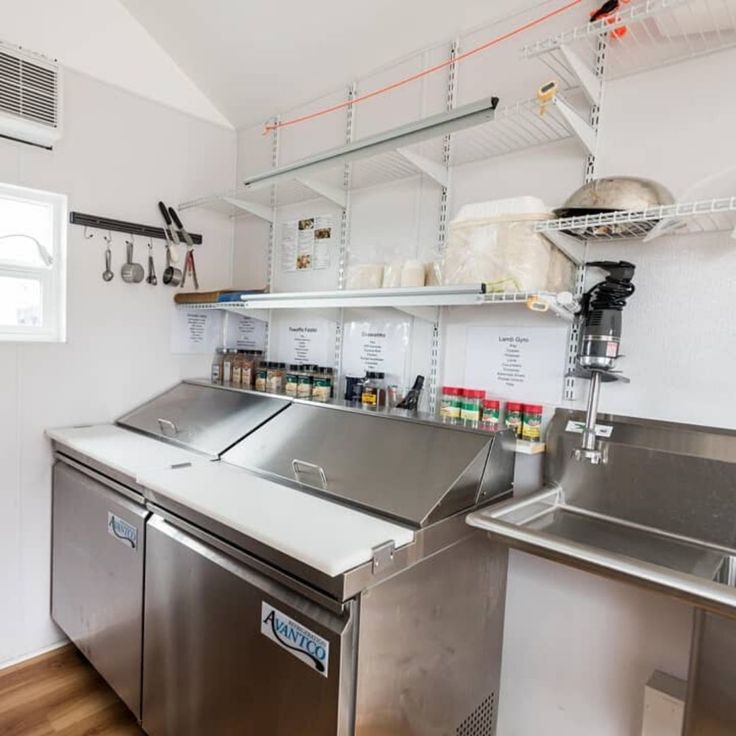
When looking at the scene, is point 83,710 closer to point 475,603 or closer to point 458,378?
point 475,603

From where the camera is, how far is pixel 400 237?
205cm

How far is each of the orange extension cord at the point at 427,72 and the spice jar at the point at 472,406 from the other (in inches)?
46.9

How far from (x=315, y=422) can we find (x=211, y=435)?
479 millimetres

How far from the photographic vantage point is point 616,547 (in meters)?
1.30

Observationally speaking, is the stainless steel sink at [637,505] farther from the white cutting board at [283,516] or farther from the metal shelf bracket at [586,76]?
the metal shelf bracket at [586,76]

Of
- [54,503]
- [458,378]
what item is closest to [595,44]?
[458,378]

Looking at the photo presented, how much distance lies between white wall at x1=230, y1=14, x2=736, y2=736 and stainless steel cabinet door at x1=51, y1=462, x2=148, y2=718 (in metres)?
1.25

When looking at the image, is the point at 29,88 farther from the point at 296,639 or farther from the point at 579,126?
the point at 296,639

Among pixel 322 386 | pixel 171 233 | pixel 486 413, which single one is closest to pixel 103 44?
pixel 171 233

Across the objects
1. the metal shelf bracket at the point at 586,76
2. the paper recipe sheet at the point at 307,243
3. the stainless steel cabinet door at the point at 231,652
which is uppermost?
the metal shelf bracket at the point at 586,76

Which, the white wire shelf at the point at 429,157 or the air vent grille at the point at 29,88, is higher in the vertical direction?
the air vent grille at the point at 29,88

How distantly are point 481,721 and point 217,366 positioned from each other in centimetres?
194

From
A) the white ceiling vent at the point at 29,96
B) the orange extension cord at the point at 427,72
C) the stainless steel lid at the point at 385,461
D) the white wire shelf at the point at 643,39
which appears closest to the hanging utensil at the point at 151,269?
the white ceiling vent at the point at 29,96

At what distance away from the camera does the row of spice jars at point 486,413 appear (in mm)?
1594
